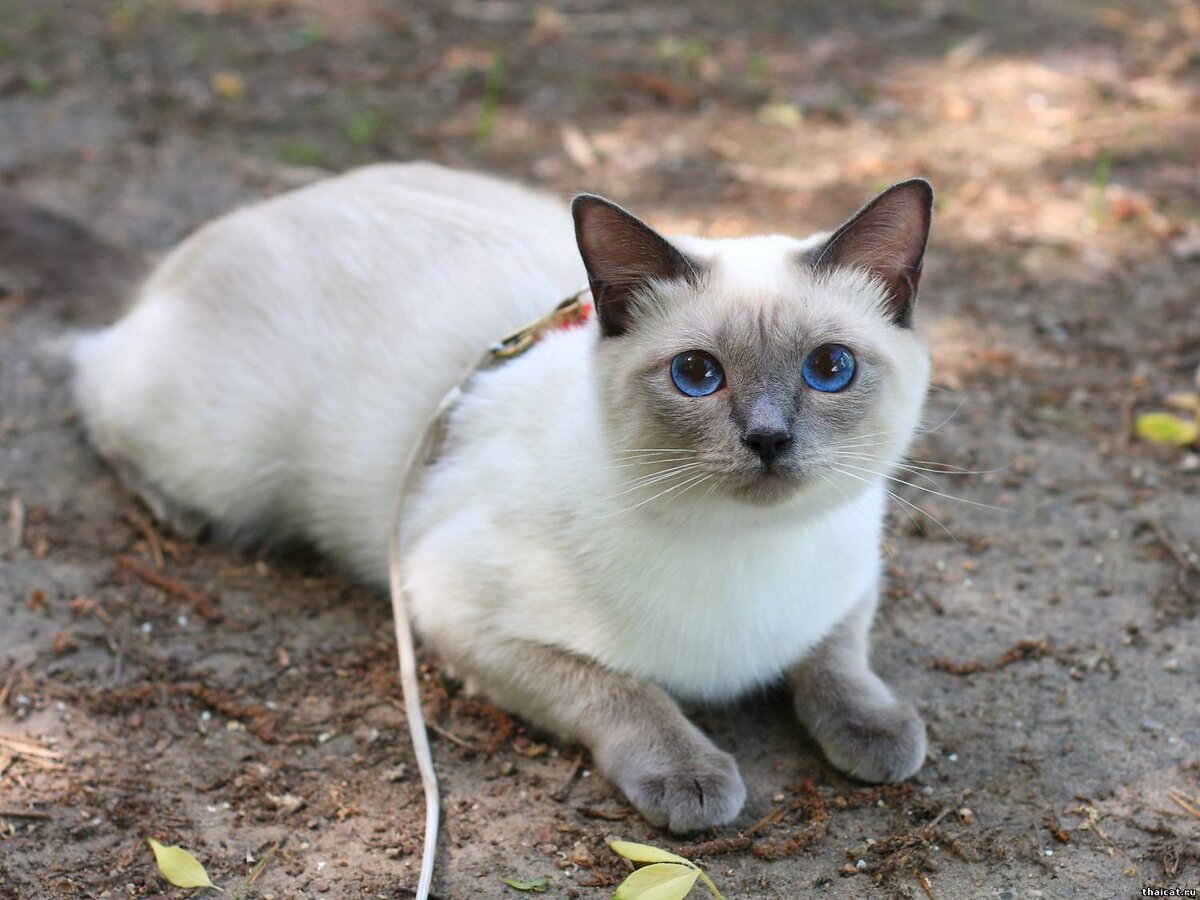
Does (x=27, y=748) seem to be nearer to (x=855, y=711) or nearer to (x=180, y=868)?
(x=180, y=868)

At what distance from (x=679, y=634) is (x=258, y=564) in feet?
4.42

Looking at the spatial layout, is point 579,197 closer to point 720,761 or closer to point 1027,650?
point 720,761

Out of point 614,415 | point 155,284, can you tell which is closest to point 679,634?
point 614,415

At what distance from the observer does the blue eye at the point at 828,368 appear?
2.18 m

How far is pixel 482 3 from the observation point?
6531 millimetres

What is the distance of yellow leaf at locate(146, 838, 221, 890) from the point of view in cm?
211

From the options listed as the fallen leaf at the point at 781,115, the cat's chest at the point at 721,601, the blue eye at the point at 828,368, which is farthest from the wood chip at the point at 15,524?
the fallen leaf at the point at 781,115

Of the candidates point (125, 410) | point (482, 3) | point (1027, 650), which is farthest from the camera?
point (482, 3)

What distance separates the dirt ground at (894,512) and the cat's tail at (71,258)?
0.08 metres

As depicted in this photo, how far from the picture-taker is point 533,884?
7.17 feet

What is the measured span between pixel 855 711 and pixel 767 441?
72cm

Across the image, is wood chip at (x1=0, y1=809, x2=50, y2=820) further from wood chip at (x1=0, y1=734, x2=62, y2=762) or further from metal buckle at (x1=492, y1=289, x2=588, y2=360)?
metal buckle at (x1=492, y1=289, x2=588, y2=360)

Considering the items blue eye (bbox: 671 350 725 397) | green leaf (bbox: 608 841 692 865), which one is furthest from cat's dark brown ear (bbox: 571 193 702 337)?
green leaf (bbox: 608 841 692 865)

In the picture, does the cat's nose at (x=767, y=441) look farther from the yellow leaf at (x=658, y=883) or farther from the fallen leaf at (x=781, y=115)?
the fallen leaf at (x=781, y=115)
